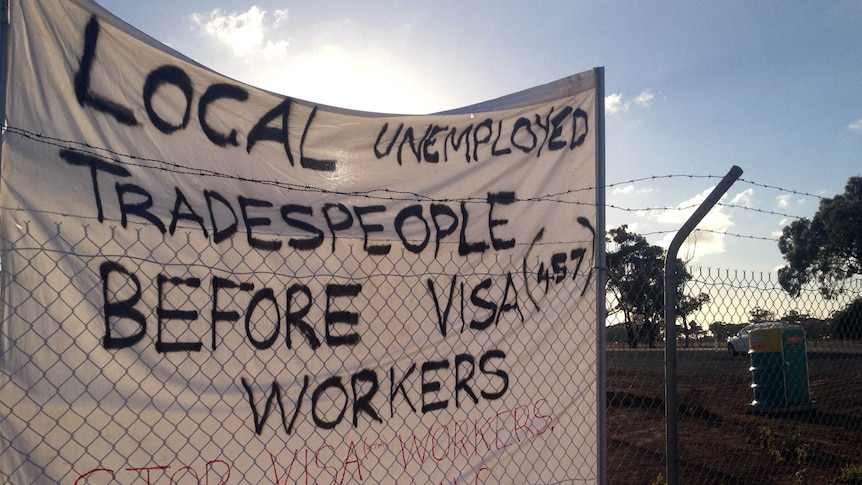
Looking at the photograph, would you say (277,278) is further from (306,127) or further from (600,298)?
(600,298)

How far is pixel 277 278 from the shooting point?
2.54m

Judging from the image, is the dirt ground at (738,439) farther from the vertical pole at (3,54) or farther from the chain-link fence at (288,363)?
the vertical pole at (3,54)

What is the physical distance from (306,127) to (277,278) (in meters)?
0.67

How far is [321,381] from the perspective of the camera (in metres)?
2.59

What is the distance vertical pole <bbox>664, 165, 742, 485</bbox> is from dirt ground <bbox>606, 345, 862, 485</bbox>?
550 mm

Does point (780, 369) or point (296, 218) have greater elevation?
point (296, 218)

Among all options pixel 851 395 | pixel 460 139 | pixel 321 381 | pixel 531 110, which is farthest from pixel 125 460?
pixel 851 395

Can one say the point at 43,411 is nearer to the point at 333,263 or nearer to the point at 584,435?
the point at 333,263

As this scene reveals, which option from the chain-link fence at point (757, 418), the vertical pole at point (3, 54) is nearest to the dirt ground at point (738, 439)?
the chain-link fence at point (757, 418)

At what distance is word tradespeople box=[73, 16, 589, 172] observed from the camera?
236cm

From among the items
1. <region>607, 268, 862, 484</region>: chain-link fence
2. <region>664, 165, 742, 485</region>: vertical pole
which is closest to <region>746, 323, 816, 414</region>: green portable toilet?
<region>607, 268, 862, 484</region>: chain-link fence

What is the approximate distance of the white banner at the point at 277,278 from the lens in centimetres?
217

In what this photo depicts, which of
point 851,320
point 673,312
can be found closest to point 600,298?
point 673,312

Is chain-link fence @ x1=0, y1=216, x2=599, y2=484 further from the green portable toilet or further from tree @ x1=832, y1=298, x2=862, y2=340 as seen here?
the green portable toilet
